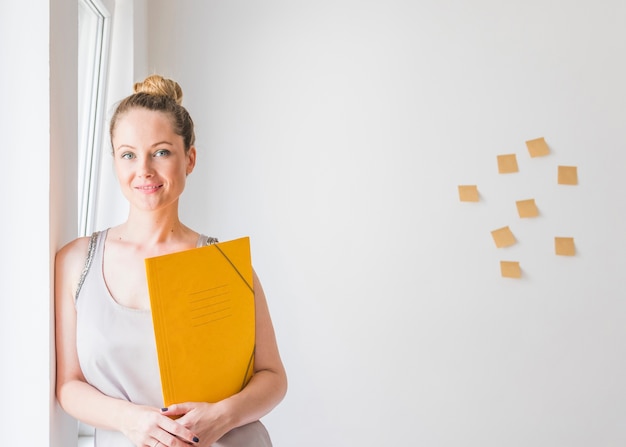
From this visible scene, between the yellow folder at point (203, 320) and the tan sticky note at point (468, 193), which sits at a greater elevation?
the tan sticky note at point (468, 193)

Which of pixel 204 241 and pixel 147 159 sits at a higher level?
pixel 147 159

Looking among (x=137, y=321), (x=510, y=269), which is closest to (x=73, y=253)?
(x=137, y=321)

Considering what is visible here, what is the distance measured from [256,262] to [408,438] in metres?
0.94

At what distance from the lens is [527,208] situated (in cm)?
271

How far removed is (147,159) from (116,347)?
34 centimetres

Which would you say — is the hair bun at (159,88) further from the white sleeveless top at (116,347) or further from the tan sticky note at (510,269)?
the tan sticky note at (510,269)

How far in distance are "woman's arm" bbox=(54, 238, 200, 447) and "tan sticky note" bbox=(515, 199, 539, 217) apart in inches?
75.5

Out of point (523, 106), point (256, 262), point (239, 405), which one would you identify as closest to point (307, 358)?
point (256, 262)

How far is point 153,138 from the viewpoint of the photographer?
4.06 feet

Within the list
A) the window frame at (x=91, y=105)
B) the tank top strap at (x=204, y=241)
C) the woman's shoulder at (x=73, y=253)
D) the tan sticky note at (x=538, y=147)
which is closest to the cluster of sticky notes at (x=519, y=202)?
the tan sticky note at (x=538, y=147)

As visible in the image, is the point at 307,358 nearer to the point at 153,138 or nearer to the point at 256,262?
the point at 256,262

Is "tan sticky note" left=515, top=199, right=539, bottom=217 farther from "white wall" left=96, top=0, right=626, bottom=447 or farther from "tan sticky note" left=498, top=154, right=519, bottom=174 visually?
"tan sticky note" left=498, top=154, right=519, bottom=174

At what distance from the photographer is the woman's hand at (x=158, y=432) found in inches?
42.7
